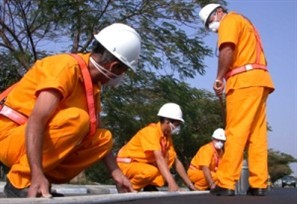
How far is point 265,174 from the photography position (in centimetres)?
541

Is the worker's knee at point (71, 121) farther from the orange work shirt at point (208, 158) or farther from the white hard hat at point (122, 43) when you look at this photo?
the orange work shirt at point (208, 158)

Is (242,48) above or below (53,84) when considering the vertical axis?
above

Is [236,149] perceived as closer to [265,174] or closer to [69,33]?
[265,174]

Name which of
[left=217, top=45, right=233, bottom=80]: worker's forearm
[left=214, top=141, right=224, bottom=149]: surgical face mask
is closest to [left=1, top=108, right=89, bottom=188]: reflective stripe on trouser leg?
[left=217, top=45, right=233, bottom=80]: worker's forearm

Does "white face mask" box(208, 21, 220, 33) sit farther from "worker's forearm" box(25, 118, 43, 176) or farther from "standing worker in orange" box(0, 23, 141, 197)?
"worker's forearm" box(25, 118, 43, 176)

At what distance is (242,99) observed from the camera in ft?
18.0

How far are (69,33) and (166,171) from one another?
10.4 metres

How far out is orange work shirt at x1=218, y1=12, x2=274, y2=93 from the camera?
5.55 m

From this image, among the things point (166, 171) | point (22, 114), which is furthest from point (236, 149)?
point (22, 114)

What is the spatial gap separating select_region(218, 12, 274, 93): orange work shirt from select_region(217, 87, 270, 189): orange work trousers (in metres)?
0.08

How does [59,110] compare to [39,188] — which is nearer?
[39,188]

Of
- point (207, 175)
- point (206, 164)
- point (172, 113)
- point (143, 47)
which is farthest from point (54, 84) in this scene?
point (143, 47)

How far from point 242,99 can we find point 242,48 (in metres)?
0.50

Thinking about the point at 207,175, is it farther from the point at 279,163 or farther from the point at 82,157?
the point at 279,163
